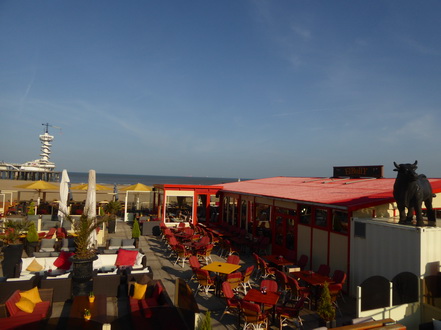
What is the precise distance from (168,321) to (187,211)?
17.0 m

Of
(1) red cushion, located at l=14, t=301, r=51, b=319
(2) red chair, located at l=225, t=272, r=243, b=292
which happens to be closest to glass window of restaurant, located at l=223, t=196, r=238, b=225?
(2) red chair, located at l=225, t=272, r=243, b=292

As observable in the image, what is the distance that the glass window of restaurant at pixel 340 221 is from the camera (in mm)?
10000

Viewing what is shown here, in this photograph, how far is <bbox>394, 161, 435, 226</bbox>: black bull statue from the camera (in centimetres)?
816

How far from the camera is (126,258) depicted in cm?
1030

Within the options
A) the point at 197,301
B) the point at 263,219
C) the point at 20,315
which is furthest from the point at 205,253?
the point at 20,315

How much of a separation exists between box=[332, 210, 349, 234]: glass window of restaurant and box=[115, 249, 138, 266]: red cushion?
6722 mm

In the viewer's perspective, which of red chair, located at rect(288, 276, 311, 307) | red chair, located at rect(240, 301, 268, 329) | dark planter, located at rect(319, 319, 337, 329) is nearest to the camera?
dark planter, located at rect(319, 319, 337, 329)

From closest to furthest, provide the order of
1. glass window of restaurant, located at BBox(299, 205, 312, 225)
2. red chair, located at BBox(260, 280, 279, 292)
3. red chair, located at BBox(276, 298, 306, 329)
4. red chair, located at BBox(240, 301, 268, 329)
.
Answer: red chair, located at BBox(240, 301, 268, 329), red chair, located at BBox(276, 298, 306, 329), red chair, located at BBox(260, 280, 279, 292), glass window of restaurant, located at BBox(299, 205, 312, 225)

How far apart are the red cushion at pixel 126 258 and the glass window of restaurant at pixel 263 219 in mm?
7215

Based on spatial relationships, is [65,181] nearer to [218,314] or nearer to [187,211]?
[187,211]

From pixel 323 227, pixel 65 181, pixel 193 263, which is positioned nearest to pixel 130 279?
pixel 193 263

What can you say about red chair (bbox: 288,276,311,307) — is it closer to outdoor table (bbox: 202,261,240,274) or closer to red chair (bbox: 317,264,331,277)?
red chair (bbox: 317,264,331,277)

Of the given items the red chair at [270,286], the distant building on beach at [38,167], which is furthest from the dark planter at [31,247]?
the distant building on beach at [38,167]

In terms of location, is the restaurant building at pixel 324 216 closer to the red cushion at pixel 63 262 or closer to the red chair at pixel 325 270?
the red chair at pixel 325 270
